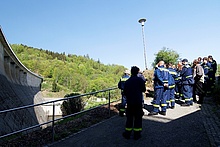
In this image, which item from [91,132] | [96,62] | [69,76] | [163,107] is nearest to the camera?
[91,132]

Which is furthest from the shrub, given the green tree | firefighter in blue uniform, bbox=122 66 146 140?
the green tree

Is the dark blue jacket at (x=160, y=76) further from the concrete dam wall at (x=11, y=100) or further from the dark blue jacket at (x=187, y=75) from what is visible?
the concrete dam wall at (x=11, y=100)

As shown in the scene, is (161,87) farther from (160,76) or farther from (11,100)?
(11,100)

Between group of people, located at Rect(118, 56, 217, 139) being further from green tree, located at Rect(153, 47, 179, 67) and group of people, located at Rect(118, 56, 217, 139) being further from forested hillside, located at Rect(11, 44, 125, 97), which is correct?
forested hillside, located at Rect(11, 44, 125, 97)

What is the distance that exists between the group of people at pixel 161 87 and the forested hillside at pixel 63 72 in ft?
109

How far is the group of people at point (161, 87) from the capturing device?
509 cm

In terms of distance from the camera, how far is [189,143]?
4645mm

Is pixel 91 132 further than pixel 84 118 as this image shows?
No

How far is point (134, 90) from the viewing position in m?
5.14

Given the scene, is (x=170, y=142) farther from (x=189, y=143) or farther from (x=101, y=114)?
(x=101, y=114)

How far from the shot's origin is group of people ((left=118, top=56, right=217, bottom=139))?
5.09 m

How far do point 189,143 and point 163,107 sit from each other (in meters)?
2.77

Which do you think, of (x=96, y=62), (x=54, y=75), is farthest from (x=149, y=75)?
(x=96, y=62)

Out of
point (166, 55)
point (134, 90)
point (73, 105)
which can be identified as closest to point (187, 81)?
point (134, 90)
